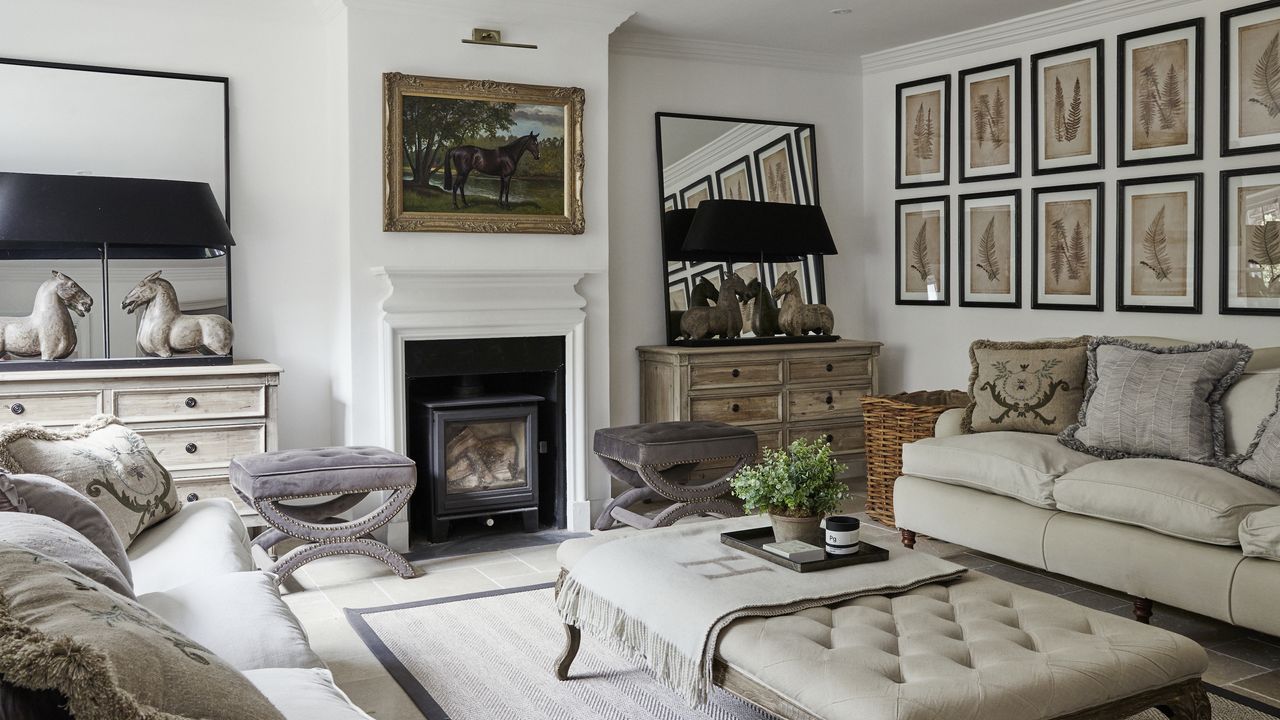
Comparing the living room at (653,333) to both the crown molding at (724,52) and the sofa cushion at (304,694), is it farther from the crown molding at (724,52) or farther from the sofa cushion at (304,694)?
the sofa cushion at (304,694)

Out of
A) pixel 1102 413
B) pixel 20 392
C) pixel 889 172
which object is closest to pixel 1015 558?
pixel 1102 413

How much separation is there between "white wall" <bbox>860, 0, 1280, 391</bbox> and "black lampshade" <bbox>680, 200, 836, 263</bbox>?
699 millimetres

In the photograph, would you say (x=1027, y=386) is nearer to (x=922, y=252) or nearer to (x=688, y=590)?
(x=922, y=252)

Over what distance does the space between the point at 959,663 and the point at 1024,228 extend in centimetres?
381

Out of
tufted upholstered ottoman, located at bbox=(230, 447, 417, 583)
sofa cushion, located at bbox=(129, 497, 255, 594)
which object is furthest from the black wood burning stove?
sofa cushion, located at bbox=(129, 497, 255, 594)

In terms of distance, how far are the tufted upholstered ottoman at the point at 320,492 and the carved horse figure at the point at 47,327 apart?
3.07ft

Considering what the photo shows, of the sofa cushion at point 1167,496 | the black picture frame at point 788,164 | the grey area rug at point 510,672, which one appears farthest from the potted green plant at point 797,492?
the black picture frame at point 788,164

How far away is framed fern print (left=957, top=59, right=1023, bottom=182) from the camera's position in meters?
5.46

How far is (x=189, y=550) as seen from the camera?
2719 millimetres

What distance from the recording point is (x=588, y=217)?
5.17 m

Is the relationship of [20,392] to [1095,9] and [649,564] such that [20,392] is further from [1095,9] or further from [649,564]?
[1095,9]

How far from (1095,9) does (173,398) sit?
4.51 meters

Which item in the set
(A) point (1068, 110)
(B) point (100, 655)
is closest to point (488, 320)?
(A) point (1068, 110)

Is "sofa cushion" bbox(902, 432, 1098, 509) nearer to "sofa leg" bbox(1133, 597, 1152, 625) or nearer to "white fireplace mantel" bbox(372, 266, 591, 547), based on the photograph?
"sofa leg" bbox(1133, 597, 1152, 625)
